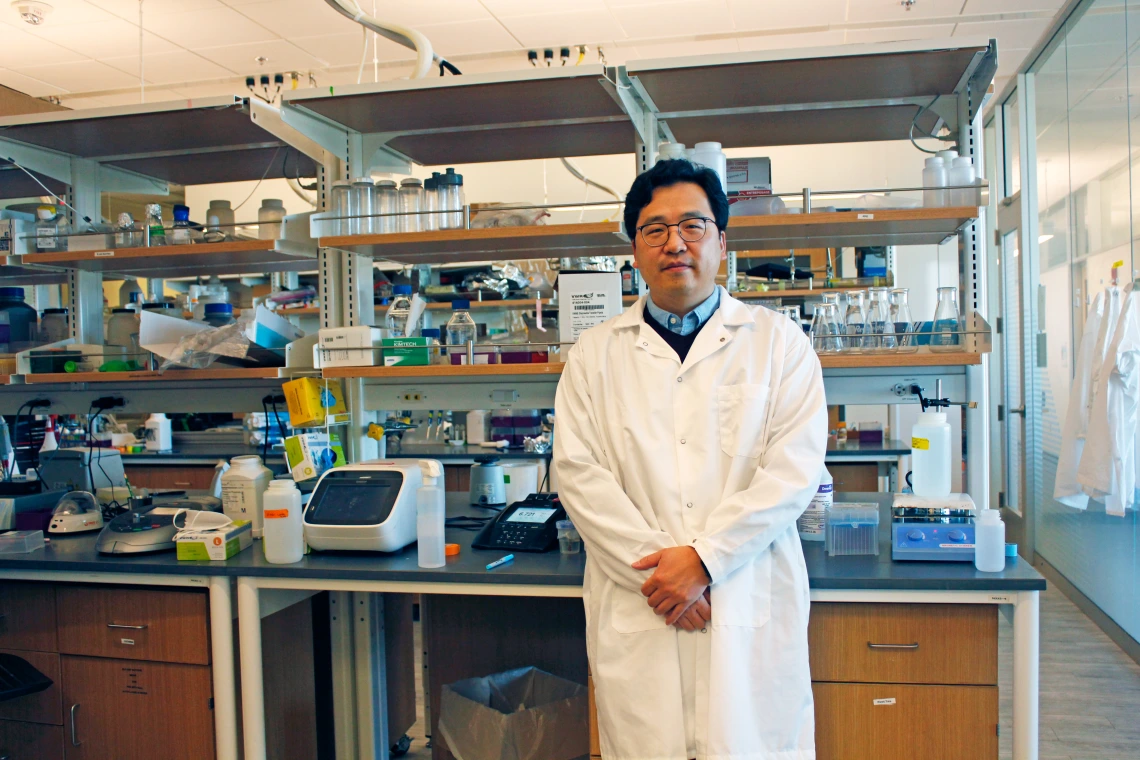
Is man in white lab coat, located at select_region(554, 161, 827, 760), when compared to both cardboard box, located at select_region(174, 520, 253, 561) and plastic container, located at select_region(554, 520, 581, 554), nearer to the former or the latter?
plastic container, located at select_region(554, 520, 581, 554)

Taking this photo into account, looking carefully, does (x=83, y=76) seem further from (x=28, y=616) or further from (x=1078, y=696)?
(x=1078, y=696)

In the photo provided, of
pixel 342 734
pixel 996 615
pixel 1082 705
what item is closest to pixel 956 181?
pixel 996 615

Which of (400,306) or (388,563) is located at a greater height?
(400,306)

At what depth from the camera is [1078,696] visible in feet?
9.70

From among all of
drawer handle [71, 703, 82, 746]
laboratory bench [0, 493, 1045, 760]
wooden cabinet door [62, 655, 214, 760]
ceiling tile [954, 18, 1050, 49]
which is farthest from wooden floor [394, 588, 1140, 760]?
ceiling tile [954, 18, 1050, 49]

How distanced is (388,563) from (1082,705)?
248 centimetres

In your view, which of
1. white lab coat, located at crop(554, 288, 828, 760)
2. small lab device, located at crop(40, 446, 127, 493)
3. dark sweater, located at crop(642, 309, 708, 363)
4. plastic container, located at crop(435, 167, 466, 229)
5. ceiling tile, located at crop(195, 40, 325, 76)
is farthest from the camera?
ceiling tile, located at crop(195, 40, 325, 76)

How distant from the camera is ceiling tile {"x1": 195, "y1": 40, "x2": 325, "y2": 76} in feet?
16.5

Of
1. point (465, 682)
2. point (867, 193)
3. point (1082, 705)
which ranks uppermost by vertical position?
point (867, 193)

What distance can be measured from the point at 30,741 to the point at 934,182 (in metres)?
2.62

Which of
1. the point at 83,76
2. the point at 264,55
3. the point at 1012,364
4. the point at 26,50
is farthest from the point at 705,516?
the point at 83,76

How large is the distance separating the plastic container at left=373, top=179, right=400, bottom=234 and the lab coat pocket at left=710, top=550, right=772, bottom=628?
1.40m

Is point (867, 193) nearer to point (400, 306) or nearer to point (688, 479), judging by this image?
point (688, 479)

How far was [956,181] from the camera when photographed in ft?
6.72
